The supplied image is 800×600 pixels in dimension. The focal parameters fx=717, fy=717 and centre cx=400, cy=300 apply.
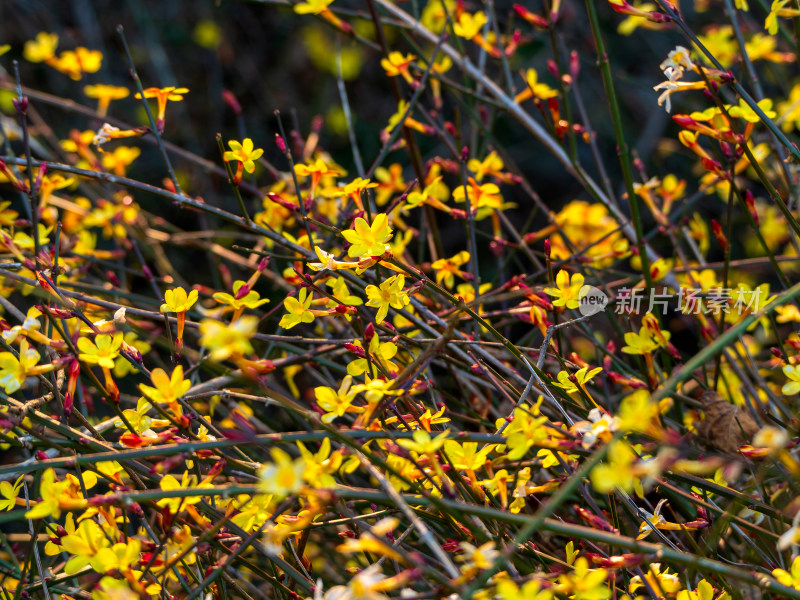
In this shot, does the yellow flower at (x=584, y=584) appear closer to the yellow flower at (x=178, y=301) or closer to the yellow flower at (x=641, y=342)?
the yellow flower at (x=641, y=342)

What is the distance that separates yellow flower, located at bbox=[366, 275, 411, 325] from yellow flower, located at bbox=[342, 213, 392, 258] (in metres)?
0.06

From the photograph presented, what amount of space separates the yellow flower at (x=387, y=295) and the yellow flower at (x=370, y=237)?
0.06 m

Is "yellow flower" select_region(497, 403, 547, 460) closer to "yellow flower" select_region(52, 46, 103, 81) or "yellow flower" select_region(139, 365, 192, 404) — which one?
"yellow flower" select_region(139, 365, 192, 404)

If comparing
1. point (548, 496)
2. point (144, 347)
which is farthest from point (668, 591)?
point (144, 347)

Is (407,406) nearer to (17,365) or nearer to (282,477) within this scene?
(282,477)

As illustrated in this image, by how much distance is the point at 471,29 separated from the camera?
2109mm

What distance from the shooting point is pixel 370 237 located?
133 centimetres

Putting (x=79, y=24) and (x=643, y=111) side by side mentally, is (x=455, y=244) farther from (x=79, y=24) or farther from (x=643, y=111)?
(x=79, y=24)

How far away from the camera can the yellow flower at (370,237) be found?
51.7 inches

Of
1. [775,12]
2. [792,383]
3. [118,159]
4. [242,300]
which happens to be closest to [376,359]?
[242,300]

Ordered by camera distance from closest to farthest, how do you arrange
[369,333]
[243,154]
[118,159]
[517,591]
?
[517,591] → [369,333] → [243,154] → [118,159]

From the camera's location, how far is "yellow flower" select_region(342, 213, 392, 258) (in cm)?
131

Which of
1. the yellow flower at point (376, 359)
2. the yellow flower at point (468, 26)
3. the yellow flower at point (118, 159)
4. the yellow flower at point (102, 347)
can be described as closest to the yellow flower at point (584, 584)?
the yellow flower at point (376, 359)

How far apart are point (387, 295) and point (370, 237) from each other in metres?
0.11
